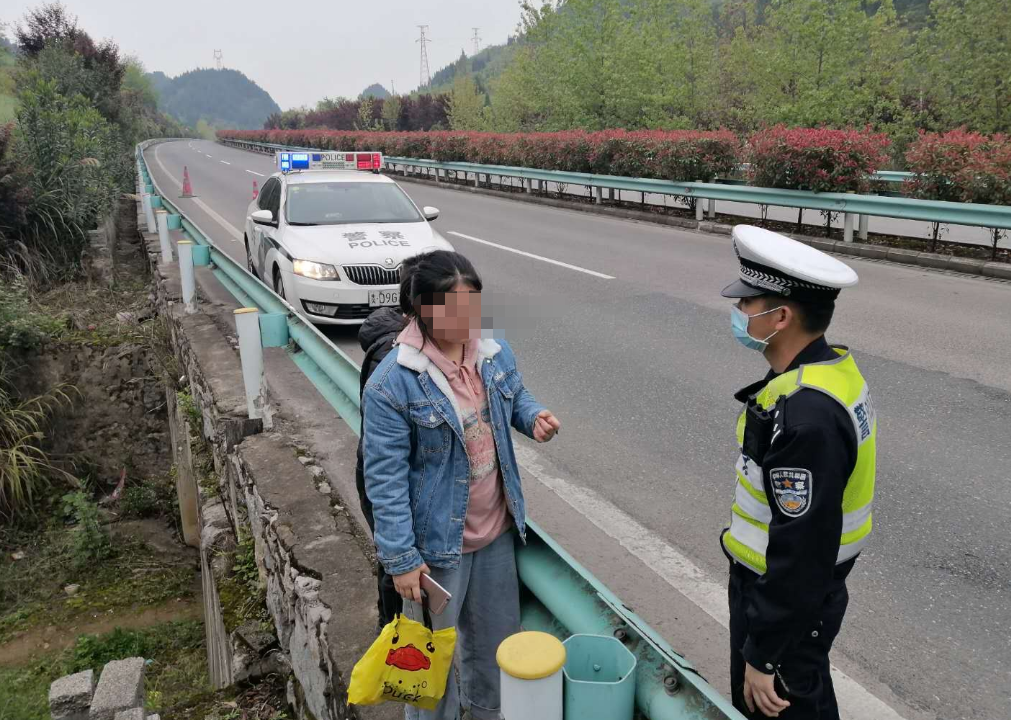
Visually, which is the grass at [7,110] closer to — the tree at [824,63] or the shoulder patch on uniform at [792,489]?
the shoulder patch on uniform at [792,489]

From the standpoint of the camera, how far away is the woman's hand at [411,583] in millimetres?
2326

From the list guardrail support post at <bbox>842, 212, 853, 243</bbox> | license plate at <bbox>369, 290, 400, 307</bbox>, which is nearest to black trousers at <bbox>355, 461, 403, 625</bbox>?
license plate at <bbox>369, 290, 400, 307</bbox>

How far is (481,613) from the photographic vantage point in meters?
2.58

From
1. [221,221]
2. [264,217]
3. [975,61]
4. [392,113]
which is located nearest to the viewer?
[264,217]

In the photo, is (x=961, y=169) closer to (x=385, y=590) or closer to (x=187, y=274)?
(x=187, y=274)

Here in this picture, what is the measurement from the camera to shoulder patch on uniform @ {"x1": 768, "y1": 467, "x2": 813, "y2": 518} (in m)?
1.78

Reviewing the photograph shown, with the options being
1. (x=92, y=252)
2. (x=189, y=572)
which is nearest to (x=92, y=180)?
(x=92, y=252)

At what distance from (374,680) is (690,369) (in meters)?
4.89

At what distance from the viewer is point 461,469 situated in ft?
7.97

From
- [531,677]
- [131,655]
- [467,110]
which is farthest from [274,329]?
[467,110]

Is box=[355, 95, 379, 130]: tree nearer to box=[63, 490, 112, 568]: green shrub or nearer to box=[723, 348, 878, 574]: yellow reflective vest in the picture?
box=[63, 490, 112, 568]: green shrub

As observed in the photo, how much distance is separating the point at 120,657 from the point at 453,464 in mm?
5494

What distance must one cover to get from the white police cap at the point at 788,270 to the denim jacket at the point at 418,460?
88cm

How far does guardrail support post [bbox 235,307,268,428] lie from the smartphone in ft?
9.11
